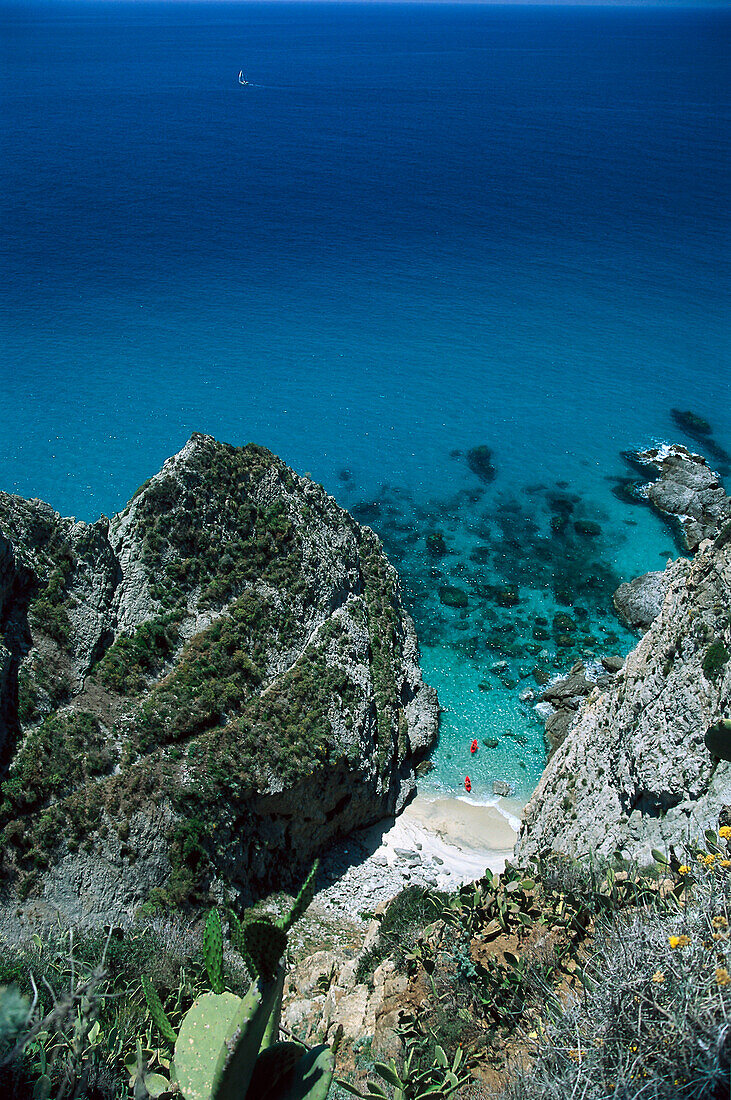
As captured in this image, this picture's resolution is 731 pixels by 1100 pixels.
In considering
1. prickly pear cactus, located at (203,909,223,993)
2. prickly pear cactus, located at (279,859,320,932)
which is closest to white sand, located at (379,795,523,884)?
prickly pear cactus, located at (203,909,223,993)

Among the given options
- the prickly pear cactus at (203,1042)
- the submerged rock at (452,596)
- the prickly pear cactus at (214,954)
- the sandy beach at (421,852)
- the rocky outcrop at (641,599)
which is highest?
the rocky outcrop at (641,599)

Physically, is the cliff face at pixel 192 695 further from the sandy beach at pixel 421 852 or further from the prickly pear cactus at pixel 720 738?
the prickly pear cactus at pixel 720 738

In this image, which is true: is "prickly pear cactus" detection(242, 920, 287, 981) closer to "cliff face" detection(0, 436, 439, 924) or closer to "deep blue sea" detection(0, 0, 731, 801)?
"cliff face" detection(0, 436, 439, 924)

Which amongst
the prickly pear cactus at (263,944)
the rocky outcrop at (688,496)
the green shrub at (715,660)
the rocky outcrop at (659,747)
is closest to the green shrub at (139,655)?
the rocky outcrop at (659,747)

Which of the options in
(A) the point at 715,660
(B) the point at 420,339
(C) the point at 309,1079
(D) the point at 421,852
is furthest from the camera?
(B) the point at 420,339

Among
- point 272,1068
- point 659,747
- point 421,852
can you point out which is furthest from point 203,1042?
point 421,852

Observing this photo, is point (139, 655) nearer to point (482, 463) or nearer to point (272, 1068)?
point (272, 1068)
